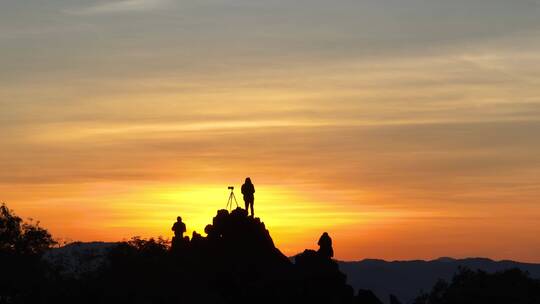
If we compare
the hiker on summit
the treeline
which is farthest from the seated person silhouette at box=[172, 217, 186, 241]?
the hiker on summit

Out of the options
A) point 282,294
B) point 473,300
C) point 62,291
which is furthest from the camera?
point 473,300

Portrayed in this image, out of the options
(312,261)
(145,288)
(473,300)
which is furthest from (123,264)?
(473,300)

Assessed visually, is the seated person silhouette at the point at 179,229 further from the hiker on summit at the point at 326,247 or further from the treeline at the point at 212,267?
the hiker on summit at the point at 326,247

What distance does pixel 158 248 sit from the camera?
441 ft

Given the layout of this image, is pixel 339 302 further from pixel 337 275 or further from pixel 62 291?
pixel 62 291

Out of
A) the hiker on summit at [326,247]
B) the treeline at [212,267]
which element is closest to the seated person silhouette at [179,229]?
the treeline at [212,267]

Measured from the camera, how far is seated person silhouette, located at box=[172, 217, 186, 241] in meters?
130

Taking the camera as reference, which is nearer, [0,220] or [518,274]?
[0,220]

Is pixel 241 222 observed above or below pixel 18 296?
above

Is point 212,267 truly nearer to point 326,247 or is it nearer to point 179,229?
point 179,229

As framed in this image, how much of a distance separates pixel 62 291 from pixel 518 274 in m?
75.8

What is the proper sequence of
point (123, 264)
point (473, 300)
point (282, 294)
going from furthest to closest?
point (473, 300)
point (282, 294)
point (123, 264)

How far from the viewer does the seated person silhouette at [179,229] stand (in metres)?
130

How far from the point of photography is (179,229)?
130500mm
